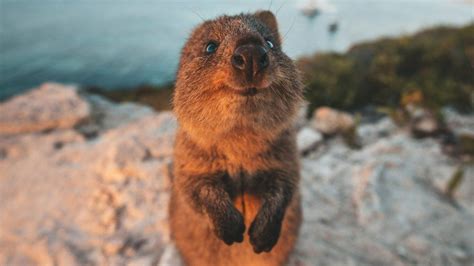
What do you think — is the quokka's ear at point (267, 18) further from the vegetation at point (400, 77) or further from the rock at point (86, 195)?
the vegetation at point (400, 77)

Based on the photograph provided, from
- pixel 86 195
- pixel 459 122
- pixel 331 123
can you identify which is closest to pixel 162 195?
pixel 86 195

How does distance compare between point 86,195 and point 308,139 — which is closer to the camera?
point 86,195

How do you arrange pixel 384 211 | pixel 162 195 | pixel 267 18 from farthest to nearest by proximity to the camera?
pixel 162 195 < pixel 384 211 < pixel 267 18

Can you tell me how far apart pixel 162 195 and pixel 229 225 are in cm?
255

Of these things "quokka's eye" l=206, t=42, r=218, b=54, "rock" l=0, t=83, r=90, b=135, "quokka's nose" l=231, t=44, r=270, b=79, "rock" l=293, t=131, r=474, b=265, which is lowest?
"rock" l=0, t=83, r=90, b=135

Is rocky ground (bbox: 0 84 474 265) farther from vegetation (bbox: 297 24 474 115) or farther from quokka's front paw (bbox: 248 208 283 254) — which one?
quokka's front paw (bbox: 248 208 283 254)

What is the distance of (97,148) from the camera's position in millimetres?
6887

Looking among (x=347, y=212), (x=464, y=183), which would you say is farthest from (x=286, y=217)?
(x=464, y=183)

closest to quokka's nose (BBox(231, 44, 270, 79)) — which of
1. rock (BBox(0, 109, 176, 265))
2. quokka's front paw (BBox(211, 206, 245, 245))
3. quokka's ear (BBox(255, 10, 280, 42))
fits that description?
quokka's front paw (BBox(211, 206, 245, 245))

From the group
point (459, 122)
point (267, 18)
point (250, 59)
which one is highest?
point (250, 59)

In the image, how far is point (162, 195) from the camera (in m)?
5.57

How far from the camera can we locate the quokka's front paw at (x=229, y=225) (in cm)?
324

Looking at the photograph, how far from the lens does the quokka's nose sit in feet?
7.91

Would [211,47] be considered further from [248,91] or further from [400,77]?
[400,77]
